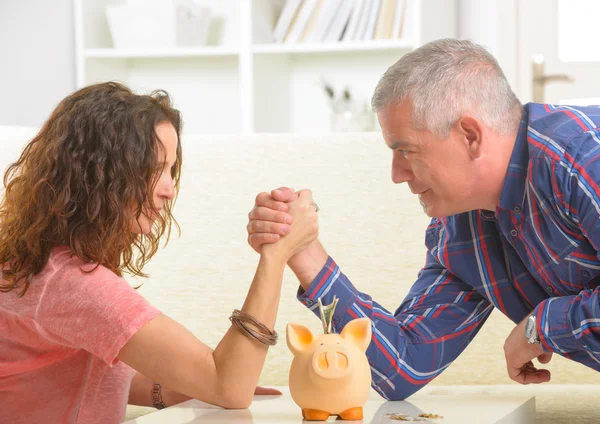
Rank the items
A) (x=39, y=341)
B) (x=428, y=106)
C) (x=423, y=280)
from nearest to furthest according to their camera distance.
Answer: (x=39, y=341), (x=428, y=106), (x=423, y=280)

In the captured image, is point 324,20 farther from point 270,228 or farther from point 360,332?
point 360,332

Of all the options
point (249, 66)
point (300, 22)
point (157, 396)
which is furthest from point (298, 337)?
point (300, 22)

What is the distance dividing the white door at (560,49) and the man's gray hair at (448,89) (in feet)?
6.70

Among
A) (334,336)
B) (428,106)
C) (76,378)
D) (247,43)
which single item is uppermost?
(247,43)

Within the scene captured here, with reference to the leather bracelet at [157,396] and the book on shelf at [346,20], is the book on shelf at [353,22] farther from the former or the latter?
the leather bracelet at [157,396]

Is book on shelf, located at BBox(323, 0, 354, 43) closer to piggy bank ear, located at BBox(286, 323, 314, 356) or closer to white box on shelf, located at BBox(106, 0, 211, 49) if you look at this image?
white box on shelf, located at BBox(106, 0, 211, 49)

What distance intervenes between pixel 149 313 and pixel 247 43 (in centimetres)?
222

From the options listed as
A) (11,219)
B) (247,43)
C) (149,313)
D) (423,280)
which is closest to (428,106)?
(423,280)

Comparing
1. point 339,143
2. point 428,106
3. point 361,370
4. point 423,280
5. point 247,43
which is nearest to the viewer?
point 361,370

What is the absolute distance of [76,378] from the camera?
4.24ft

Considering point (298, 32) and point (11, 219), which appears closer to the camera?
point (11, 219)

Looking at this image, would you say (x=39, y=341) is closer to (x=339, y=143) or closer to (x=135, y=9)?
(x=339, y=143)

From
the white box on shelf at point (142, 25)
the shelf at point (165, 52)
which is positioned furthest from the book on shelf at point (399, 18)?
the white box on shelf at point (142, 25)

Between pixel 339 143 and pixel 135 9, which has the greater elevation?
pixel 135 9
